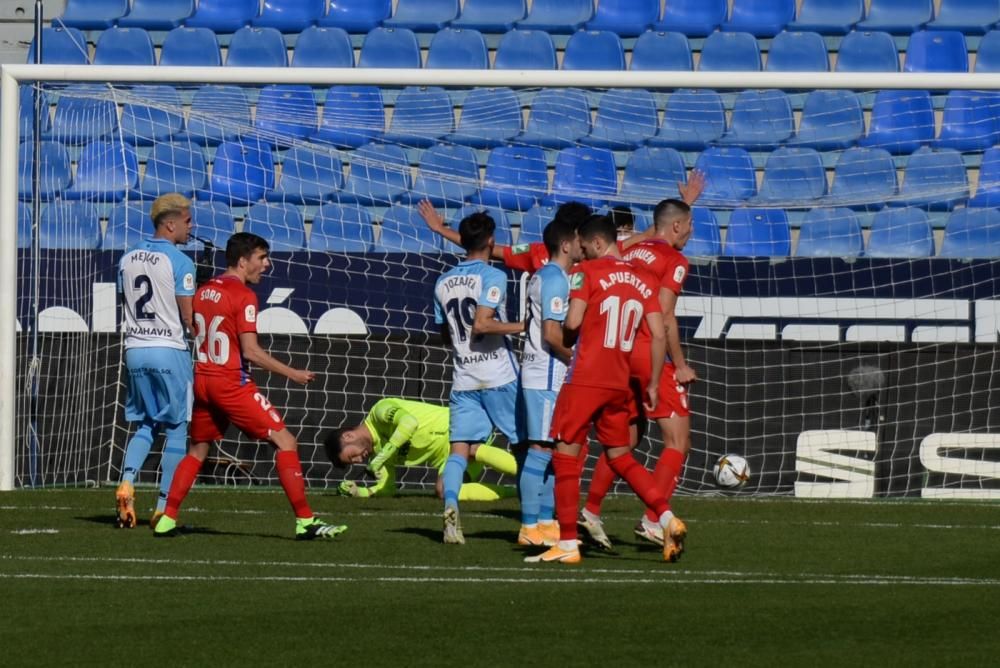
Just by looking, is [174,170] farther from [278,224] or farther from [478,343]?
[478,343]

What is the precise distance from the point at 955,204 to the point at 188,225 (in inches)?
382

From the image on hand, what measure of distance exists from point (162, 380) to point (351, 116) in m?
7.73

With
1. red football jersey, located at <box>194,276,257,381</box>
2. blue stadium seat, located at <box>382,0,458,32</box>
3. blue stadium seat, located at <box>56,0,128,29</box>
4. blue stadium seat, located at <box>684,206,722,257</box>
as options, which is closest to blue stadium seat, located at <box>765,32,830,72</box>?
blue stadium seat, located at <box>684,206,722,257</box>

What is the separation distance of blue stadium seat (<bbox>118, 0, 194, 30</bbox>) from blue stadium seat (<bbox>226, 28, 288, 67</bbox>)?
3.16 feet

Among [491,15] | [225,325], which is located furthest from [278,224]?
[225,325]

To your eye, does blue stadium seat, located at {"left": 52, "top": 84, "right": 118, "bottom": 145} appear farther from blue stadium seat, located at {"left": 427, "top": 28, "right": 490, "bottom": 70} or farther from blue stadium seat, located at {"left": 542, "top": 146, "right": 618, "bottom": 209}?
blue stadium seat, located at {"left": 542, "top": 146, "right": 618, "bottom": 209}

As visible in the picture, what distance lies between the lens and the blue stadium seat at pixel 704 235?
51.5 ft

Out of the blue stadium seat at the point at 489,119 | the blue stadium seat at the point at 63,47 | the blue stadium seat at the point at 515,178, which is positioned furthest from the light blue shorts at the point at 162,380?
the blue stadium seat at the point at 63,47

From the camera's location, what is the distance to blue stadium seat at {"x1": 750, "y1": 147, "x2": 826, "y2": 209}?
1647cm

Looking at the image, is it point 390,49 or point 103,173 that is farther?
point 390,49

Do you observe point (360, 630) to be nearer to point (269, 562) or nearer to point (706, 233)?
point (269, 562)

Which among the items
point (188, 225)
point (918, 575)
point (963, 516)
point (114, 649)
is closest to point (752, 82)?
point (963, 516)

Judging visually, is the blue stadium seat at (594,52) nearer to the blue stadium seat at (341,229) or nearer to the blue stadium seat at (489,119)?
the blue stadium seat at (489,119)

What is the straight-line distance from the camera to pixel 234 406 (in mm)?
8398
